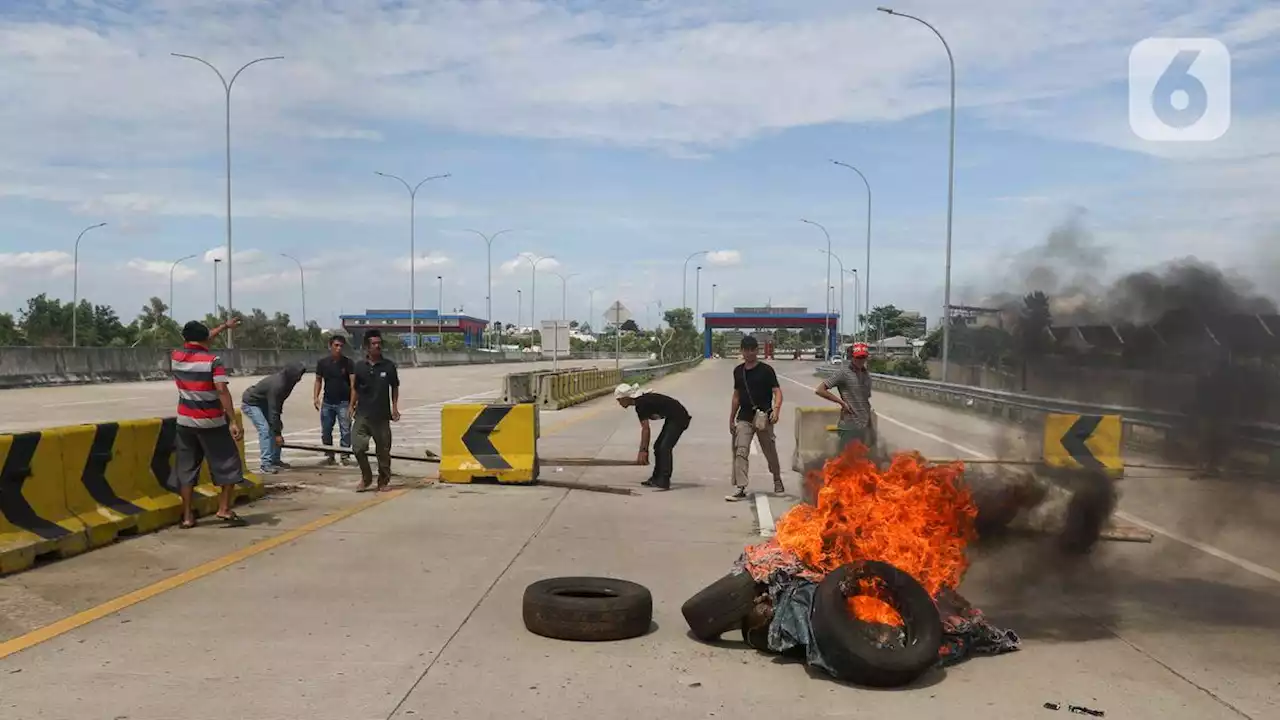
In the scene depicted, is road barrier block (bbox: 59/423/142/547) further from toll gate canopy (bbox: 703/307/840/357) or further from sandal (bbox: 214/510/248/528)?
toll gate canopy (bbox: 703/307/840/357)

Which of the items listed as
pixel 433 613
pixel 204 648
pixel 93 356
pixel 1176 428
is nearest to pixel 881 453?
pixel 1176 428

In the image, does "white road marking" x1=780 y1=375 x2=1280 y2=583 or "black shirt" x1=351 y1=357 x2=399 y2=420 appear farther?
"black shirt" x1=351 y1=357 x2=399 y2=420

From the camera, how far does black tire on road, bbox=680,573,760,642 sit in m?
5.44

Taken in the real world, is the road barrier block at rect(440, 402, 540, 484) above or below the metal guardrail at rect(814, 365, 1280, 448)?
below

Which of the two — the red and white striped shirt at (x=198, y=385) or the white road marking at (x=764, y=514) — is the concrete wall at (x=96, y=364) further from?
the red and white striped shirt at (x=198, y=385)

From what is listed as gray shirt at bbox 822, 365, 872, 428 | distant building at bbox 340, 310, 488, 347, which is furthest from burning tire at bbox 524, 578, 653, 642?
distant building at bbox 340, 310, 488, 347

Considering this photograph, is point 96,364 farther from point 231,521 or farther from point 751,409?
point 751,409

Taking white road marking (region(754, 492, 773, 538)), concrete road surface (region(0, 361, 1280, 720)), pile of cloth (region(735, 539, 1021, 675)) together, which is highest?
pile of cloth (region(735, 539, 1021, 675))

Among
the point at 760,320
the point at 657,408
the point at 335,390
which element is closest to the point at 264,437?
the point at 335,390

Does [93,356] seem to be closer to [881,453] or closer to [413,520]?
[413,520]

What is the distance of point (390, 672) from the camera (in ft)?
16.1

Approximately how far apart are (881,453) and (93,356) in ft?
115

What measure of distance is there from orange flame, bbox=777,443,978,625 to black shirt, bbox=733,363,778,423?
489cm

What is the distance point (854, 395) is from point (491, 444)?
14.6 ft
